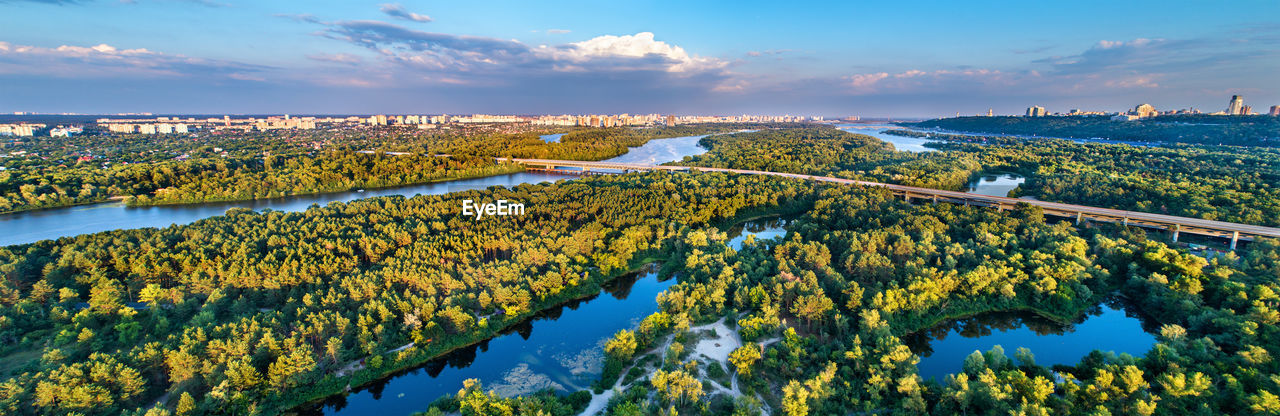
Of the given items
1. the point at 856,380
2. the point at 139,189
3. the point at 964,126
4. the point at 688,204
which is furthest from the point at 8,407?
the point at 964,126

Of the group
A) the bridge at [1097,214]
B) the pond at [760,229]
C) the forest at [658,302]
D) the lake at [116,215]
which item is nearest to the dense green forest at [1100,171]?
the forest at [658,302]

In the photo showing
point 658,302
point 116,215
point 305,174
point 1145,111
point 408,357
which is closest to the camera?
point 408,357

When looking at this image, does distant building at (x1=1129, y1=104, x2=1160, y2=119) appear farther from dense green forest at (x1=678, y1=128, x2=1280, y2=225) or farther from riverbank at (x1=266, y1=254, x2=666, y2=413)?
riverbank at (x1=266, y1=254, x2=666, y2=413)

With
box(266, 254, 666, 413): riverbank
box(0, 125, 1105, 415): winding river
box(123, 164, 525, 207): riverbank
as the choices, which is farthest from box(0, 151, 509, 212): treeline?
box(266, 254, 666, 413): riverbank

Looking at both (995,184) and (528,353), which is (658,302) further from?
(995,184)

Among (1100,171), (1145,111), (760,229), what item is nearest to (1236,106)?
(1145,111)

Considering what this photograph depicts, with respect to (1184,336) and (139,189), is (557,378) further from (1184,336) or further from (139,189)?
(139,189)
